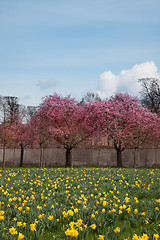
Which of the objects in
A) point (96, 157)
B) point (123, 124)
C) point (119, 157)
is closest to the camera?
point (123, 124)

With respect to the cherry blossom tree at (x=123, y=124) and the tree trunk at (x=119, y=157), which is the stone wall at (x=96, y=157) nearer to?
the tree trunk at (x=119, y=157)

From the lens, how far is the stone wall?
30.2 metres

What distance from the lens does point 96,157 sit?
31.2 meters

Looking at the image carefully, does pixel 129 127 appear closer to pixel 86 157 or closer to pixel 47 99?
pixel 86 157

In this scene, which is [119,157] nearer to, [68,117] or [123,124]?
[123,124]

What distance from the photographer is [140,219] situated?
5195 mm

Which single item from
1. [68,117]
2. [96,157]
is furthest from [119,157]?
[68,117]

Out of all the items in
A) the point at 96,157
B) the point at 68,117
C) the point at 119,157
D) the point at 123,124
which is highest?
the point at 68,117

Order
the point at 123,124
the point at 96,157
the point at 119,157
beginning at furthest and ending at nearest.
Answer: the point at 96,157
the point at 119,157
the point at 123,124

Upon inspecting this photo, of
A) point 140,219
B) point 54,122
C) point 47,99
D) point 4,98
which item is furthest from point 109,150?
point 140,219

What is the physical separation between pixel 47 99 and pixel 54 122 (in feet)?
10.2

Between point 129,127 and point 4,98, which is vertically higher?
point 4,98

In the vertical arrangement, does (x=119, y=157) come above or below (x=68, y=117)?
below

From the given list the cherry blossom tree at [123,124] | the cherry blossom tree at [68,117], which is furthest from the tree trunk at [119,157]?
the cherry blossom tree at [68,117]
